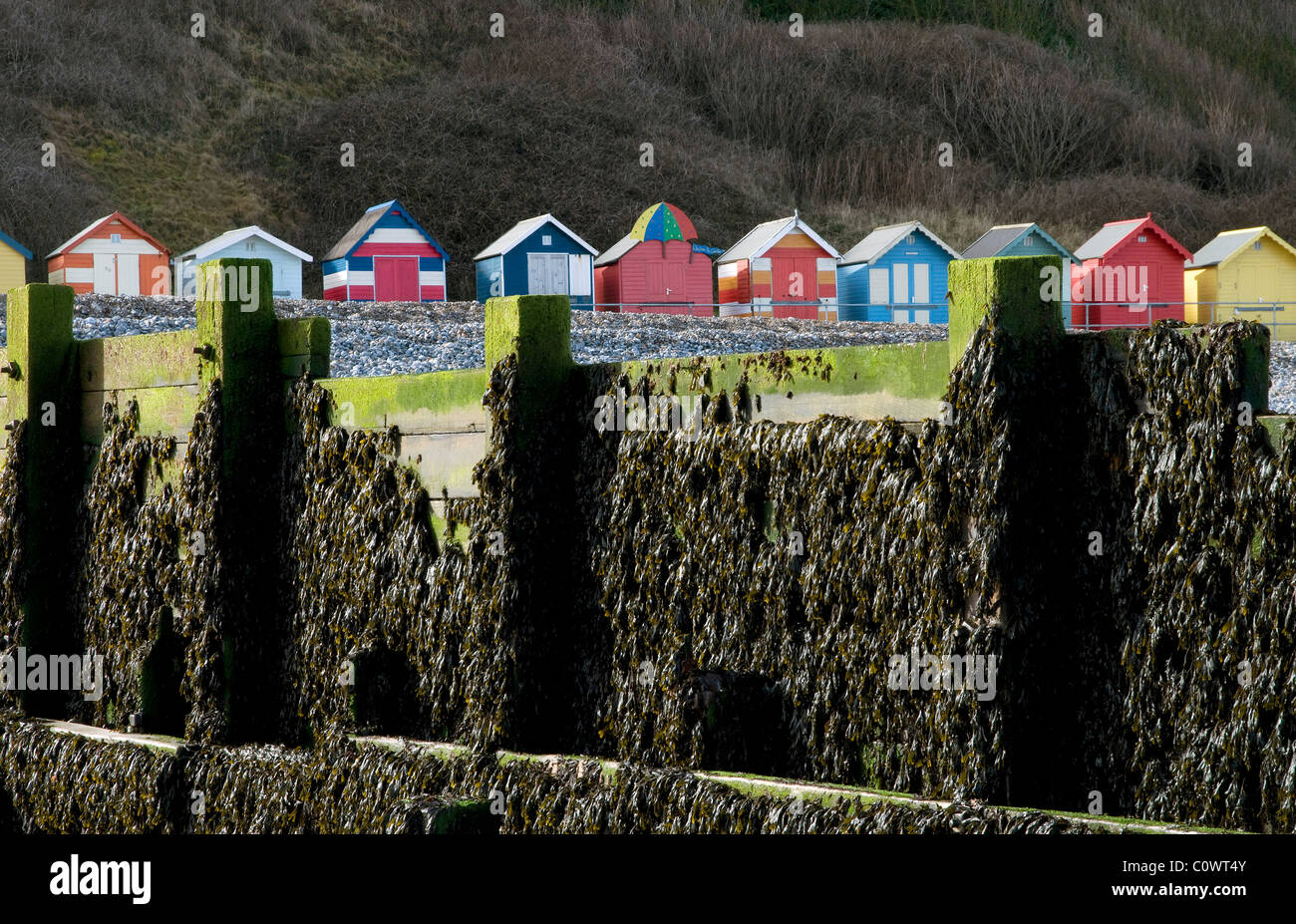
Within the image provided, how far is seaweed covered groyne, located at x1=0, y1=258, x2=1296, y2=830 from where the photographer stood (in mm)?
4996

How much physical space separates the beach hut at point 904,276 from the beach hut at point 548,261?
532 cm

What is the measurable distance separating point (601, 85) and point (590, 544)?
46601 millimetres

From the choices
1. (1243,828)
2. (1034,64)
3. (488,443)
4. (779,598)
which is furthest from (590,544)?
(1034,64)

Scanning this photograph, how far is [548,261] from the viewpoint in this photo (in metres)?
30.0

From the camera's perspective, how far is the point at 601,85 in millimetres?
51625

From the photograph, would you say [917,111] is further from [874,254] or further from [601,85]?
[874,254]

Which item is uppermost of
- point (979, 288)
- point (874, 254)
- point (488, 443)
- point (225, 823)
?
point (874, 254)

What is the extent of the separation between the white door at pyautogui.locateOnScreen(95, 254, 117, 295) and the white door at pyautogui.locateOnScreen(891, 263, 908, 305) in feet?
50.3

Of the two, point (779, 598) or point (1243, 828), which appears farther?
point (779, 598)

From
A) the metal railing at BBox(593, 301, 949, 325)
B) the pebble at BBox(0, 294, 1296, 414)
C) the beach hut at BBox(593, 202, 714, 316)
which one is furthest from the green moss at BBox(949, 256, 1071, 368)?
the beach hut at BBox(593, 202, 714, 316)

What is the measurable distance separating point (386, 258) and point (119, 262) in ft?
16.8

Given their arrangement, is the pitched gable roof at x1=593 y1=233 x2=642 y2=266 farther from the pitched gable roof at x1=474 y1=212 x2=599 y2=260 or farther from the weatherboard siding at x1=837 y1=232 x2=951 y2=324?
the weatherboard siding at x1=837 y1=232 x2=951 y2=324

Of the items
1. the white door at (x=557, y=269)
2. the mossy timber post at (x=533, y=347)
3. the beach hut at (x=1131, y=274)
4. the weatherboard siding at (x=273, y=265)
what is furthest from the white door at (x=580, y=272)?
the mossy timber post at (x=533, y=347)
